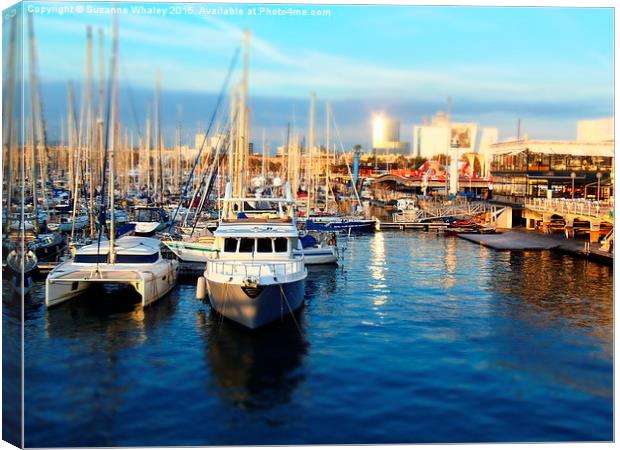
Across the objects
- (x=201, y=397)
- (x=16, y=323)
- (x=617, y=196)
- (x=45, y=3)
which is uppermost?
(x=45, y=3)

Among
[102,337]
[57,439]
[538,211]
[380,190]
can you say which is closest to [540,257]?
[538,211]

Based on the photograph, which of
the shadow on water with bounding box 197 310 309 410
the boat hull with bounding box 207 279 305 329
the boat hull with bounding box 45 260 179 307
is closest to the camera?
the shadow on water with bounding box 197 310 309 410

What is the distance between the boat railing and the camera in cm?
2036

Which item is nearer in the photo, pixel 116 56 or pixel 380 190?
pixel 116 56

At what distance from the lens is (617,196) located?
12.5 m

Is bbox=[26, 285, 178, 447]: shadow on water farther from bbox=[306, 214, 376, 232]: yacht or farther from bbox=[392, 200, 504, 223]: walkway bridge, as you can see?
bbox=[392, 200, 504, 223]: walkway bridge

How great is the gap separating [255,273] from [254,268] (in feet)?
1.59

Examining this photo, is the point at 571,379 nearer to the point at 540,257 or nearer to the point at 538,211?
the point at 540,257

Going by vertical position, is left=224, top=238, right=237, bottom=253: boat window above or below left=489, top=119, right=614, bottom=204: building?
below

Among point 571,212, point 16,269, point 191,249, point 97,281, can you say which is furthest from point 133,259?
point 571,212

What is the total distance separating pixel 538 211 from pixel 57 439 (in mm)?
39728

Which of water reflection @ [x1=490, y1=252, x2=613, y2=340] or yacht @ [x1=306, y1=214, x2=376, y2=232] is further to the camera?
yacht @ [x1=306, y1=214, x2=376, y2=232]

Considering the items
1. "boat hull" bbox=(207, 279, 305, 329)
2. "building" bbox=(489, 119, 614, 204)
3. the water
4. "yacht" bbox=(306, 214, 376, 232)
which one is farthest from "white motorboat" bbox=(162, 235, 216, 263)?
"building" bbox=(489, 119, 614, 204)

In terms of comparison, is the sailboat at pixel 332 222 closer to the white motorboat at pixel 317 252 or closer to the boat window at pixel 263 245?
the white motorboat at pixel 317 252
